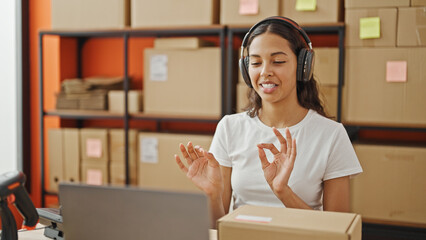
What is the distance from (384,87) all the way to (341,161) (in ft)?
3.53

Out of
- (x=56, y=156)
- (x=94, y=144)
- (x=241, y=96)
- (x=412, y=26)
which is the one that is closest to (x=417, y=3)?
(x=412, y=26)

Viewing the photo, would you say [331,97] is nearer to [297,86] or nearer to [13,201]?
[297,86]

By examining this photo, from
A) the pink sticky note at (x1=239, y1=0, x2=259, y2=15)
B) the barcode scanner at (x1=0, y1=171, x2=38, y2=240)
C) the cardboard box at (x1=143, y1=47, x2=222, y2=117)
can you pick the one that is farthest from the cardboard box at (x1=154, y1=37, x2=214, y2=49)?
the barcode scanner at (x1=0, y1=171, x2=38, y2=240)

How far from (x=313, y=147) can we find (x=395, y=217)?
1148 mm

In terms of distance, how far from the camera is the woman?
1642 millimetres

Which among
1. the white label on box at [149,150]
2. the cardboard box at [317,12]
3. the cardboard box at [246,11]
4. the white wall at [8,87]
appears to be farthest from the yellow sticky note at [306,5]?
the white wall at [8,87]

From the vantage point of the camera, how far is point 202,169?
1.49 meters

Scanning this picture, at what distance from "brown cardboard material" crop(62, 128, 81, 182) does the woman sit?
1646 millimetres

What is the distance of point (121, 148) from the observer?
313 cm

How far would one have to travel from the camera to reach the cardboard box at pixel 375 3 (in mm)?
2494

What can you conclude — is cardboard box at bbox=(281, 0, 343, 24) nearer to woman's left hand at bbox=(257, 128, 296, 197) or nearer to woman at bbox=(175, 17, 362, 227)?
woman at bbox=(175, 17, 362, 227)

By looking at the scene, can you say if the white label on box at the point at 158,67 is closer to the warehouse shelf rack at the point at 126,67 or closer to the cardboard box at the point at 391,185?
the warehouse shelf rack at the point at 126,67

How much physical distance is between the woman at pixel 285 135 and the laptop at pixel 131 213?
605 millimetres

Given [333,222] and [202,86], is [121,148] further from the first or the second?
[333,222]
